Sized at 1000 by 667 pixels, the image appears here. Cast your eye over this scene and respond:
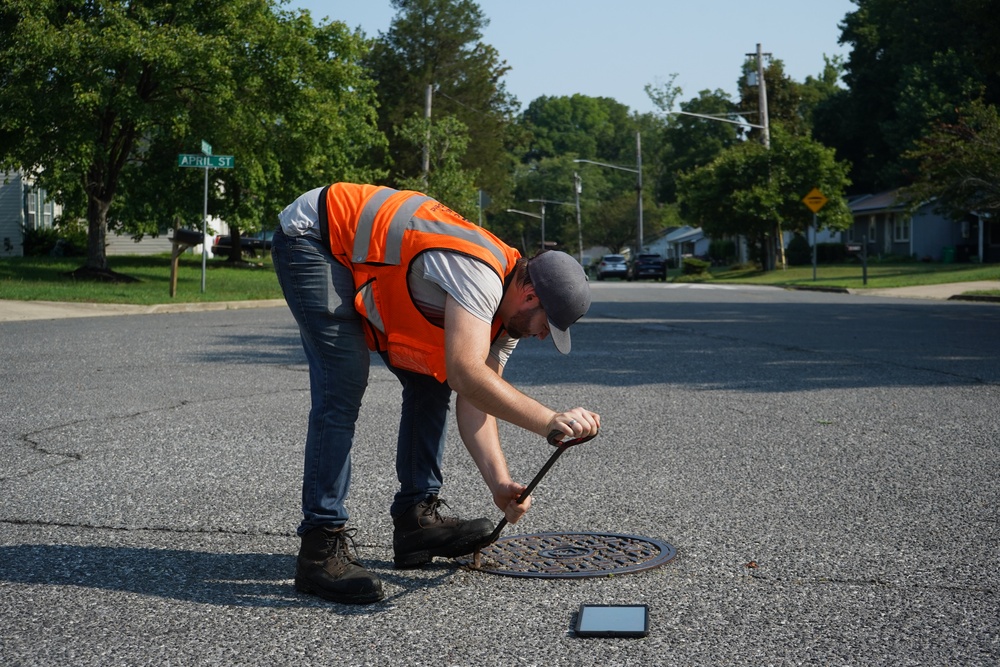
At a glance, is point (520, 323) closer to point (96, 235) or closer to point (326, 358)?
point (326, 358)

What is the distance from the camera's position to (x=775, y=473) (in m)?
6.20

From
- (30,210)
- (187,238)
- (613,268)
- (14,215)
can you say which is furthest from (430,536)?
(613,268)

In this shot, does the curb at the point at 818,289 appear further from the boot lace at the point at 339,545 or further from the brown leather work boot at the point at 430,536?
the boot lace at the point at 339,545

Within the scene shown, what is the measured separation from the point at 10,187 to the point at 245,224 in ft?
41.4

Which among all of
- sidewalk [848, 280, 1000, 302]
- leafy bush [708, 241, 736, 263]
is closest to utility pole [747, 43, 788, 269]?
sidewalk [848, 280, 1000, 302]

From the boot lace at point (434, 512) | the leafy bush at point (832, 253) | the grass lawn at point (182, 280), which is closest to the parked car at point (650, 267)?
the leafy bush at point (832, 253)

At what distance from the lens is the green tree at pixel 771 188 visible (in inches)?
1919

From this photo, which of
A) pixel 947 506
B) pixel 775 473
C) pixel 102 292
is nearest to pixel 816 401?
pixel 775 473

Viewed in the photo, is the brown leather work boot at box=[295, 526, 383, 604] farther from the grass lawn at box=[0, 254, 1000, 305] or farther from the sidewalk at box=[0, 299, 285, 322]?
the grass lawn at box=[0, 254, 1000, 305]

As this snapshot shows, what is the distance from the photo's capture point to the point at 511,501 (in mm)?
4113

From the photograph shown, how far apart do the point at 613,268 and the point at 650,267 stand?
3881 millimetres

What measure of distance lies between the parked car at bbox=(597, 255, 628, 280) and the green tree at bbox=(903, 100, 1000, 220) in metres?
30.4

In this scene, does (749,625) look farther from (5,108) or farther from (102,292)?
(5,108)

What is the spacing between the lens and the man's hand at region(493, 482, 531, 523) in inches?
161
